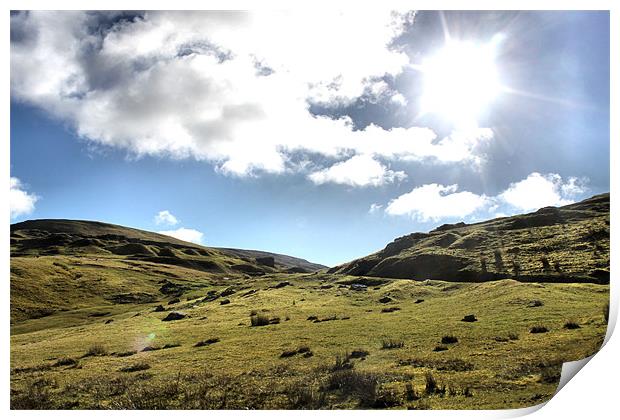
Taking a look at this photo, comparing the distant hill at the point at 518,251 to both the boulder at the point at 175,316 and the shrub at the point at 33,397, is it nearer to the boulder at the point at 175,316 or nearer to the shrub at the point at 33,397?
the boulder at the point at 175,316

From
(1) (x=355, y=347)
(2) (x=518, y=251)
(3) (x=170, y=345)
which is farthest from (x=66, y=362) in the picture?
(2) (x=518, y=251)

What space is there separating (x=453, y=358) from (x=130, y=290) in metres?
120

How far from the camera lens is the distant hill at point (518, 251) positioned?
70312mm

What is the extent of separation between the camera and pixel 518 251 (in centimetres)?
8825

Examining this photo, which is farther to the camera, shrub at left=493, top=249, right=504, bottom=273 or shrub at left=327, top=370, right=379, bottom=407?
shrub at left=493, top=249, right=504, bottom=273

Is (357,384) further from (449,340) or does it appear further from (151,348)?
(151,348)

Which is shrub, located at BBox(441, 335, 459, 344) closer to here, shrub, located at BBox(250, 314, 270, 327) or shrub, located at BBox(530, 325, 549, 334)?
shrub, located at BBox(530, 325, 549, 334)

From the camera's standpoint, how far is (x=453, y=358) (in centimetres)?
2814

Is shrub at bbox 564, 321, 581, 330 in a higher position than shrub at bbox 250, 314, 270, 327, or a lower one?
higher

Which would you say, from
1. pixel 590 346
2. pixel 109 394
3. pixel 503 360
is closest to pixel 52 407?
pixel 109 394

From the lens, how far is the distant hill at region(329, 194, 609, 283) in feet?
231

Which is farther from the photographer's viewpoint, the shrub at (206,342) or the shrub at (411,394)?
the shrub at (206,342)

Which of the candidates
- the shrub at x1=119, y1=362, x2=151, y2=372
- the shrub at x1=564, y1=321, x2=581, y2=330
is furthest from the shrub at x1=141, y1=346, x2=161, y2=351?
the shrub at x1=564, y1=321, x2=581, y2=330

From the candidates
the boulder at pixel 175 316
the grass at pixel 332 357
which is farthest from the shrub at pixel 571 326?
the boulder at pixel 175 316
